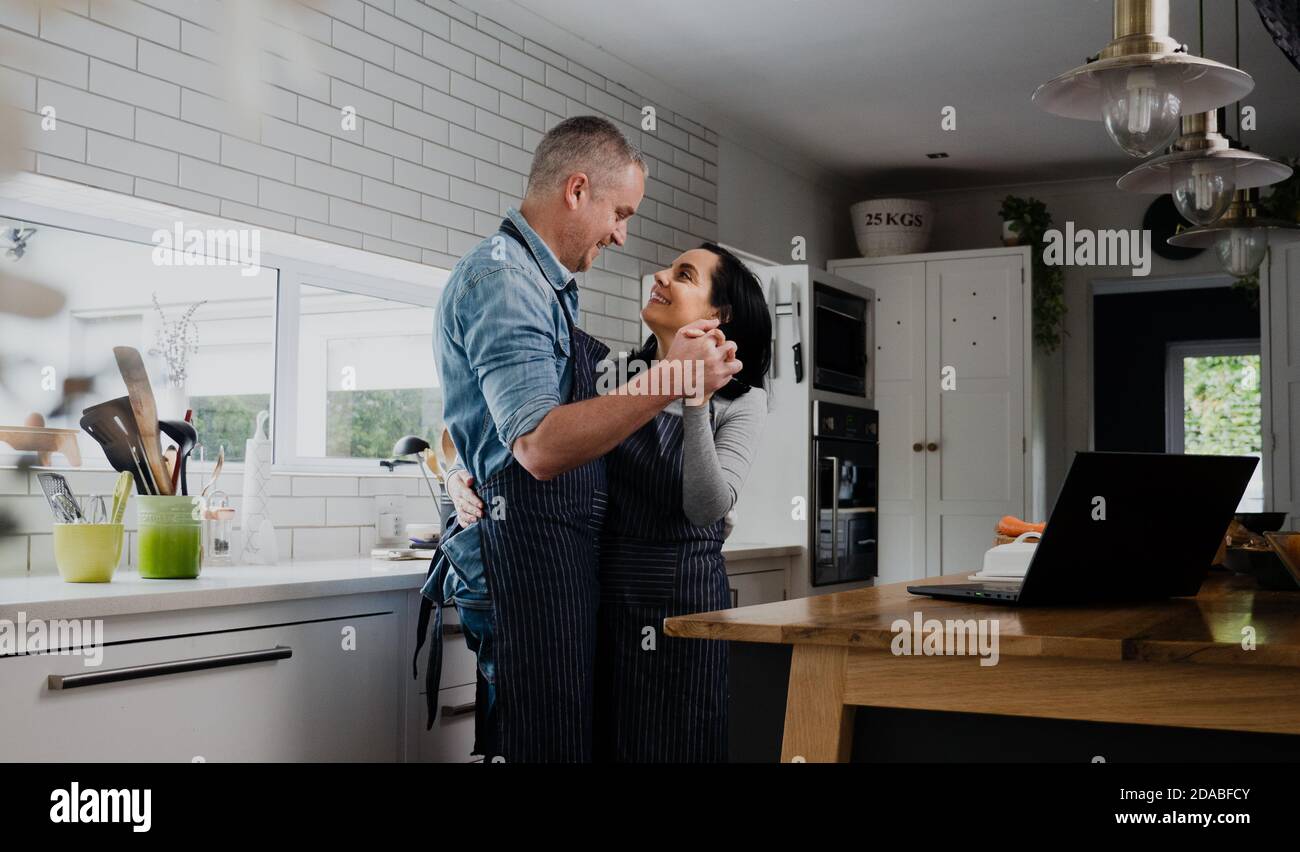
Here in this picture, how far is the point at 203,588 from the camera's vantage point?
87.3 inches

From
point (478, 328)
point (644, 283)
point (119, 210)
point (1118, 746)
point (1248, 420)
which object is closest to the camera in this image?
point (1118, 746)

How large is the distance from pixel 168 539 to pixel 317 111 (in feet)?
4.23

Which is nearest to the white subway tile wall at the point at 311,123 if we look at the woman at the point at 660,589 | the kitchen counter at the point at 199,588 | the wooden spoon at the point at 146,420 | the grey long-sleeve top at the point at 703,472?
the wooden spoon at the point at 146,420

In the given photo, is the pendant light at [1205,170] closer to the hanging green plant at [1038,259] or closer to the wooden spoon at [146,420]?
the wooden spoon at [146,420]

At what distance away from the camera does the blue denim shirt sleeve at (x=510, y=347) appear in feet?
5.76

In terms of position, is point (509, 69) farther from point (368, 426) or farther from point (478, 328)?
point (478, 328)

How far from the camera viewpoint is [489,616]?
1.92 m

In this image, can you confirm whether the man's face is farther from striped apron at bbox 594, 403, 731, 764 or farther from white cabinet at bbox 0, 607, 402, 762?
white cabinet at bbox 0, 607, 402, 762

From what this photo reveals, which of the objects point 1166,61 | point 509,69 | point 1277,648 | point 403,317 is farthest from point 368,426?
point 1277,648

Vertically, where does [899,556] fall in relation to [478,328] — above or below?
below

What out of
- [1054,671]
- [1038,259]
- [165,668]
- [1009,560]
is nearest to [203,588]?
[165,668]

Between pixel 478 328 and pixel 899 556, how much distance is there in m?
4.36

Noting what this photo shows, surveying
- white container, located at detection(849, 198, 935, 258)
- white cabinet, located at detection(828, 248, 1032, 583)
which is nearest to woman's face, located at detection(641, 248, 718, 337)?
white cabinet, located at detection(828, 248, 1032, 583)

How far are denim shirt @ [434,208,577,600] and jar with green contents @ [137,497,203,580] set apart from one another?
740 mm
